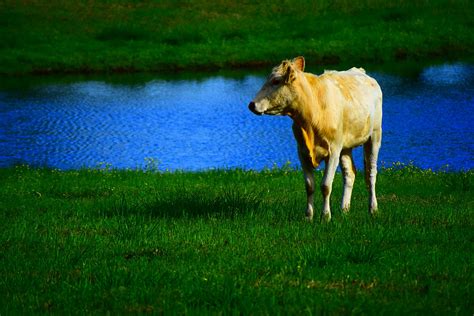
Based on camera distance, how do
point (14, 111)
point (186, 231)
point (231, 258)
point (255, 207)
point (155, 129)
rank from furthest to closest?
point (14, 111) → point (155, 129) → point (255, 207) → point (186, 231) → point (231, 258)

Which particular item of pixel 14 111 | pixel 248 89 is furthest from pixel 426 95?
pixel 14 111

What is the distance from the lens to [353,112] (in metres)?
13.2

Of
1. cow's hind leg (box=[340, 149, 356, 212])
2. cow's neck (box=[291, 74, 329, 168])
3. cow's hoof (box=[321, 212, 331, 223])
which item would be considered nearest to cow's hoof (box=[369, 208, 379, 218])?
cow's hind leg (box=[340, 149, 356, 212])

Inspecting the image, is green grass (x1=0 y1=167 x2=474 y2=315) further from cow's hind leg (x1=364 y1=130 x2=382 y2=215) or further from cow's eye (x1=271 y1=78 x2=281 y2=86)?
cow's eye (x1=271 y1=78 x2=281 y2=86)

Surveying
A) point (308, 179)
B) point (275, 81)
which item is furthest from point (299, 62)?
point (308, 179)

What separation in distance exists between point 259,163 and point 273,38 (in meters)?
23.3

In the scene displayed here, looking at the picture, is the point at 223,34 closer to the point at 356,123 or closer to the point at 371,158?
the point at 371,158

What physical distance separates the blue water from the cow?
8212mm

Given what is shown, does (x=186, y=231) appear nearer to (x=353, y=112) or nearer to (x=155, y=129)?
(x=353, y=112)

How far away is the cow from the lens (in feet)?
40.1

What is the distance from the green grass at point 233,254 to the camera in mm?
8164

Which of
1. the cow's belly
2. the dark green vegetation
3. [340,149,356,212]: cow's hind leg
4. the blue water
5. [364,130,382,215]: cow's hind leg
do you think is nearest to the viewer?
the cow's belly

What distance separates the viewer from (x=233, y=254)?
10234 mm

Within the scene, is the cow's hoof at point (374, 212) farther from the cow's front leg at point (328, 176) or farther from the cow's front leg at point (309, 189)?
the cow's front leg at point (309, 189)
